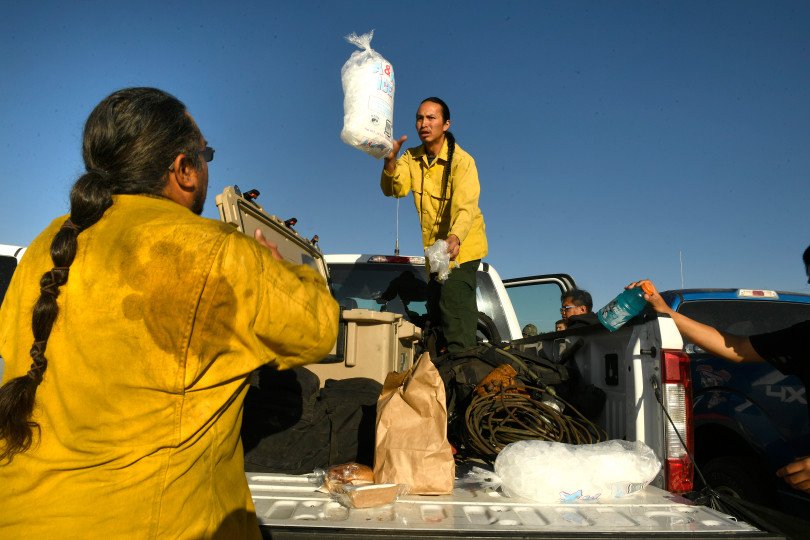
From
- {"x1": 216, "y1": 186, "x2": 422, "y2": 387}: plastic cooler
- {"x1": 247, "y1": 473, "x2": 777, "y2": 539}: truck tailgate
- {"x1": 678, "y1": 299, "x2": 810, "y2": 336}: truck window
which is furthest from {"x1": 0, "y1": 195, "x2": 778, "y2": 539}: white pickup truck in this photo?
{"x1": 678, "y1": 299, "x2": 810, "y2": 336}: truck window

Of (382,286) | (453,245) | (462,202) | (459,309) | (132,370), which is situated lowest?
(132,370)

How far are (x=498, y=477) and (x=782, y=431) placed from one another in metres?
2.55

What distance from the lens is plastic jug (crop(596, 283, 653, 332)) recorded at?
9.31 feet

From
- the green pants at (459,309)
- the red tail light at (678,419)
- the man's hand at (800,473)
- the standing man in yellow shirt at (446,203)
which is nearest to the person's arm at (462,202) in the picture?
the standing man in yellow shirt at (446,203)

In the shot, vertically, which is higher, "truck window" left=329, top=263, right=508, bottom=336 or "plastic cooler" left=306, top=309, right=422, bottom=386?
"truck window" left=329, top=263, right=508, bottom=336

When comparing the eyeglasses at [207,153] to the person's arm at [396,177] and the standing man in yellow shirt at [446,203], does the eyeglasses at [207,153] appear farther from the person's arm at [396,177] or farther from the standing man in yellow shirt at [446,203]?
the person's arm at [396,177]

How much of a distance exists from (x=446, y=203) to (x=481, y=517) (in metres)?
2.86

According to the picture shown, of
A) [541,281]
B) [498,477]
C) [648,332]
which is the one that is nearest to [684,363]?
[648,332]

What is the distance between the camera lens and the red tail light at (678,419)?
8.16 ft

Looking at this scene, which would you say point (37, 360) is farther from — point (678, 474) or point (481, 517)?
point (678, 474)

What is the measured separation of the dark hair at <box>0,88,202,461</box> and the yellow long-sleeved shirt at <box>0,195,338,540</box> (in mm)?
26

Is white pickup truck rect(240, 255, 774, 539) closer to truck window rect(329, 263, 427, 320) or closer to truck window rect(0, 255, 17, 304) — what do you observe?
truck window rect(329, 263, 427, 320)

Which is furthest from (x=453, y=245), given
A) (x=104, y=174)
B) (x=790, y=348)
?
(x=104, y=174)

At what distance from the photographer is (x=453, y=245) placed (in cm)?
405
